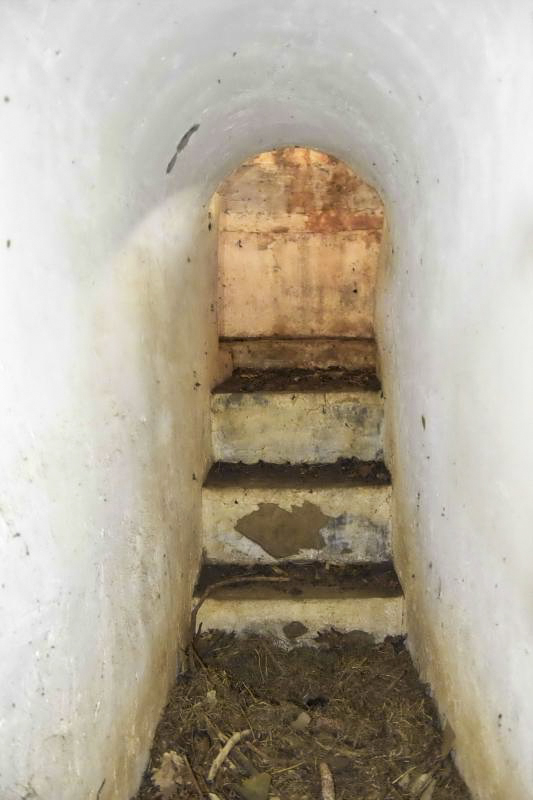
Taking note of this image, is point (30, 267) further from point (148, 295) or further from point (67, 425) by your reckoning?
point (148, 295)

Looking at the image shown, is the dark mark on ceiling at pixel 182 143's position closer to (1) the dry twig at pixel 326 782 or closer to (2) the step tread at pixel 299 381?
(2) the step tread at pixel 299 381

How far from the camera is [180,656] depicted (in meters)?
2.30

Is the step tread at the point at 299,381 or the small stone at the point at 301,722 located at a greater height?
the step tread at the point at 299,381

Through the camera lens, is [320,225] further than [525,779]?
Yes

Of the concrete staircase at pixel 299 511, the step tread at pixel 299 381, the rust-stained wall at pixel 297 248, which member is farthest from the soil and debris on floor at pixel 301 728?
the rust-stained wall at pixel 297 248

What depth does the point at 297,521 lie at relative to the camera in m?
2.76

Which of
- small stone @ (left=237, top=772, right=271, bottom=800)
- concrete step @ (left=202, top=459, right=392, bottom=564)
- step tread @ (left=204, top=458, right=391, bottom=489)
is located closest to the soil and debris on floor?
small stone @ (left=237, top=772, right=271, bottom=800)

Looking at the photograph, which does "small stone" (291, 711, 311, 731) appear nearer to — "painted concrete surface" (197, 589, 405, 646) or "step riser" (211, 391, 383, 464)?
"painted concrete surface" (197, 589, 405, 646)

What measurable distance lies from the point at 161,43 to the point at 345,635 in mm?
2192

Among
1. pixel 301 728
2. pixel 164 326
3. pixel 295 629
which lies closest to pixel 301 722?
pixel 301 728

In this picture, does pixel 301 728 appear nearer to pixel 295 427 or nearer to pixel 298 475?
pixel 298 475

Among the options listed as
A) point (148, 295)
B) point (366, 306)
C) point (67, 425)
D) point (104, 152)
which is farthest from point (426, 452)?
point (366, 306)

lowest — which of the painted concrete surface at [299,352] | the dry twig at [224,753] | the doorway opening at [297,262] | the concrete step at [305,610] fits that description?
the dry twig at [224,753]

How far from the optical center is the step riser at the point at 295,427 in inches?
118
